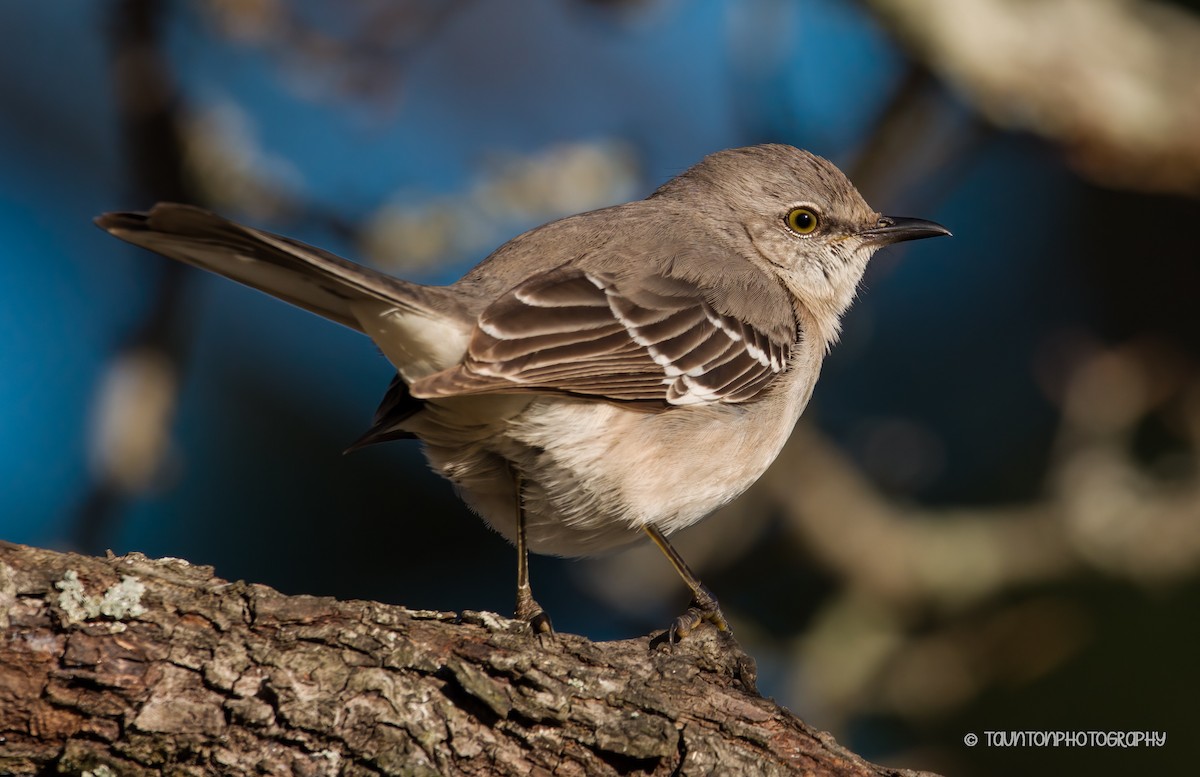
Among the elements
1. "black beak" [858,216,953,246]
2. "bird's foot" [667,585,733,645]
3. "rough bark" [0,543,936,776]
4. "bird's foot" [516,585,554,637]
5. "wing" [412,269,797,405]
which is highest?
"black beak" [858,216,953,246]

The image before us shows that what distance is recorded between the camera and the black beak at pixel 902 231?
518cm

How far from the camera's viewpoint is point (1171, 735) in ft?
17.8

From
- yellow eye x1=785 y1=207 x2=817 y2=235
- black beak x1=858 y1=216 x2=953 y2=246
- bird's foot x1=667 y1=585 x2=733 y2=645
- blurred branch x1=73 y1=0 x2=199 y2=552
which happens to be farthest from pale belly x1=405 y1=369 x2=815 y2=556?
blurred branch x1=73 y1=0 x2=199 y2=552

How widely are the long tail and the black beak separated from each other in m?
2.31

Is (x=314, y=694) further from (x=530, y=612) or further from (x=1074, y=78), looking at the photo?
(x=1074, y=78)

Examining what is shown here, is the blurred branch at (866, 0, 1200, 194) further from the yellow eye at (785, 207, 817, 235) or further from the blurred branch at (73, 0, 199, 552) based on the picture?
the blurred branch at (73, 0, 199, 552)

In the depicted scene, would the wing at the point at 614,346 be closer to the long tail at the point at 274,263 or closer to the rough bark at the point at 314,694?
the long tail at the point at 274,263

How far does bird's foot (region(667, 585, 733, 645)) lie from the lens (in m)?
3.87

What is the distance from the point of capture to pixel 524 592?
3.81m

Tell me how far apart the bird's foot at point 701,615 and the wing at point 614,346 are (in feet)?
2.50

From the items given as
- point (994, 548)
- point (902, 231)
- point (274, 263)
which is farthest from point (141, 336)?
point (994, 548)

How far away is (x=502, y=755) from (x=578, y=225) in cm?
238

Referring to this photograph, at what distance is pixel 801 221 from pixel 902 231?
1.56ft

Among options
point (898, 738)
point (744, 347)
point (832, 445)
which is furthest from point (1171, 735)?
point (744, 347)
